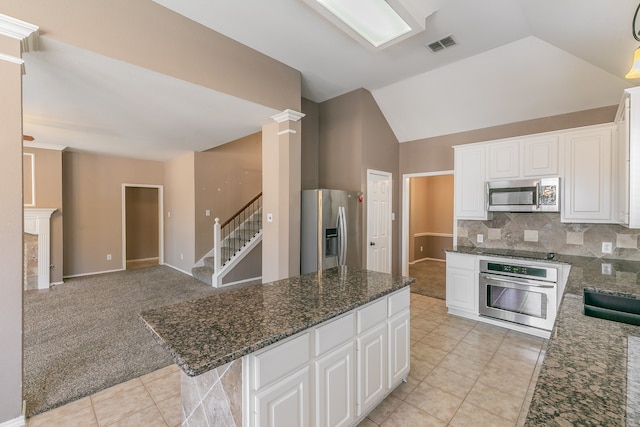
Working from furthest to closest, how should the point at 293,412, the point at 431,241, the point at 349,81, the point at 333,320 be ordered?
the point at 431,241, the point at 349,81, the point at 333,320, the point at 293,412

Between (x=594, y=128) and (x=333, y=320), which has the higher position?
Answer: (x=594, y=128)

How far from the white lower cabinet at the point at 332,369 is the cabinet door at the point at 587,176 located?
2.48 m

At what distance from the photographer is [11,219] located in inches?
75.4

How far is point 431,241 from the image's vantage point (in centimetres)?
779

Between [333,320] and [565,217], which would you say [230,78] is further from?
[565,217]

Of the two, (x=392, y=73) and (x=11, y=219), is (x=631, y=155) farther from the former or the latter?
(x=11, y=219)

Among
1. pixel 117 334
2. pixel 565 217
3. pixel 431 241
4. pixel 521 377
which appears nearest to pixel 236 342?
pixel 521 377

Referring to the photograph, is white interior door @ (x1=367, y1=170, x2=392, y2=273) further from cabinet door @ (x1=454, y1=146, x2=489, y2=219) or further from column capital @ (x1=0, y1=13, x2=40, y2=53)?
column capital @ (x1=0, y1=13, x2=40, y2=53)

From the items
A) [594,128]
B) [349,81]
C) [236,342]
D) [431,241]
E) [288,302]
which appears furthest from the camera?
[431,241]

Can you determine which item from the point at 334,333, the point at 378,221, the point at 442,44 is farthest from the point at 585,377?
the point at 378,221

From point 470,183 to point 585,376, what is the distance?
134 inches

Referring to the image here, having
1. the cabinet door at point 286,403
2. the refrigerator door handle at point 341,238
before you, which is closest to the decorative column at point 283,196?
the refrigerator door handle at point 341,238

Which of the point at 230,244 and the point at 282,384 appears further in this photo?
the point at 230,244

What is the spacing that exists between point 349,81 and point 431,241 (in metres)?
5.35
